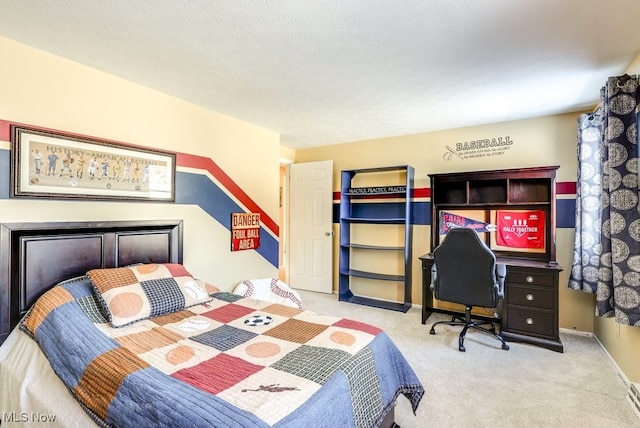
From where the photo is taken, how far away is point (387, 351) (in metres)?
1.67

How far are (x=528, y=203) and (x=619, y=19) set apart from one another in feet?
6.35

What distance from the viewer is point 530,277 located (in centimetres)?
290

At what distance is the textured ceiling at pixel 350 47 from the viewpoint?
1.63 meters

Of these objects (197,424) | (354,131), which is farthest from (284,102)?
(197,424)

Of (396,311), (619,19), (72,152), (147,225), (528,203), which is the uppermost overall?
(619,19)

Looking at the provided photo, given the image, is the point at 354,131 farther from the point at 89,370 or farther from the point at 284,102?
the point at 89,370

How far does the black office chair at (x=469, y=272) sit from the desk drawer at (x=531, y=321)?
23 cm

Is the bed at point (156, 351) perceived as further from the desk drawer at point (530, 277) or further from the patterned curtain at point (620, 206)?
the desk drawer at point (530, 277)

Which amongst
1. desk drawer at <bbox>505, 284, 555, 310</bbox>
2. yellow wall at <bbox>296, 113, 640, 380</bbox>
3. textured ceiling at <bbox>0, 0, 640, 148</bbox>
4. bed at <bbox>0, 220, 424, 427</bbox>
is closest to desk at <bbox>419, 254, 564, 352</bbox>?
desk drawer at <bbox>505, 284, 555, 310</bbox>

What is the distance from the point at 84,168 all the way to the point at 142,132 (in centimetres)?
56

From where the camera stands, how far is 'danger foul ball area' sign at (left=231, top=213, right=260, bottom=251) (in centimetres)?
343

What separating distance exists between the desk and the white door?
2.41m

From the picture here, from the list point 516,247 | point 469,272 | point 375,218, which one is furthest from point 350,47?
point 516,247

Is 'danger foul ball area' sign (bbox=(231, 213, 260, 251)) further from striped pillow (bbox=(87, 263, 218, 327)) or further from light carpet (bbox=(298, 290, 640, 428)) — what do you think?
light carpet (bbox=(298, 290, 640, 428))
